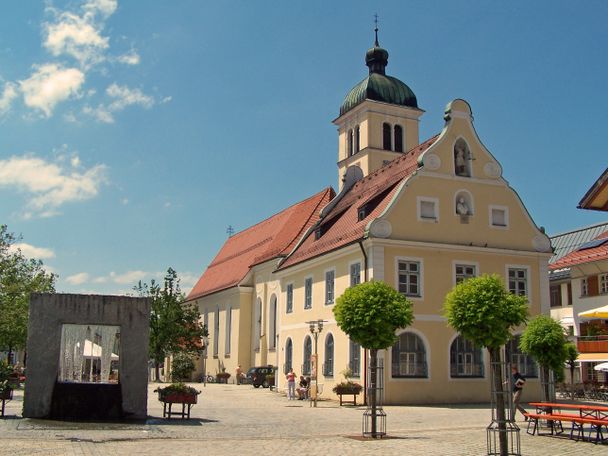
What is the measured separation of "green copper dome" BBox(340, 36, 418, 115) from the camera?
57625 mm

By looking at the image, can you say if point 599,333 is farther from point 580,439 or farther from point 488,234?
point 580,439

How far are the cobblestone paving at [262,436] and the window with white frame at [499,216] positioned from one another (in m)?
11.5

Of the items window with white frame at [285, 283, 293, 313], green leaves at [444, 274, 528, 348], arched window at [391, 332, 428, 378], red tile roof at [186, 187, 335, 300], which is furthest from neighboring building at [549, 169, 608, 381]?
green leaves at [444, 274, 528, 348]

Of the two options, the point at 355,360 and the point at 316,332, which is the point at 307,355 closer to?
the point at 316,332

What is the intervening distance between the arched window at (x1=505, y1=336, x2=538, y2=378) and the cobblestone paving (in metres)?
8.29

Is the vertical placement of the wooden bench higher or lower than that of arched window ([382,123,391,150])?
lower

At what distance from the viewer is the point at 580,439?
17.5m

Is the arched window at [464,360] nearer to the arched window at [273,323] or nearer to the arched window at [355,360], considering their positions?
the arched window at [355,360]

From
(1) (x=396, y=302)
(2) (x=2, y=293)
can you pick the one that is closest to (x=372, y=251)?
(1) (x=396, y=302)

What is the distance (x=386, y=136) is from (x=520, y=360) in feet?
89.2

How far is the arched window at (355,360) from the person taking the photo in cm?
3182

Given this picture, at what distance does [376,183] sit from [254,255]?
69.6 feet

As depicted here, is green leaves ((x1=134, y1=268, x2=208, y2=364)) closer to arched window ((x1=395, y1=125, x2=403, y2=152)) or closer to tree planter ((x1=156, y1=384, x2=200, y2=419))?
arched window ((x1=395, y1=125, x2=403, y2=152))

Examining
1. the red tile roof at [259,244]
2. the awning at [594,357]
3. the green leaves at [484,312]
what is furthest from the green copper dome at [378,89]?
the green leaves at [484,312]
